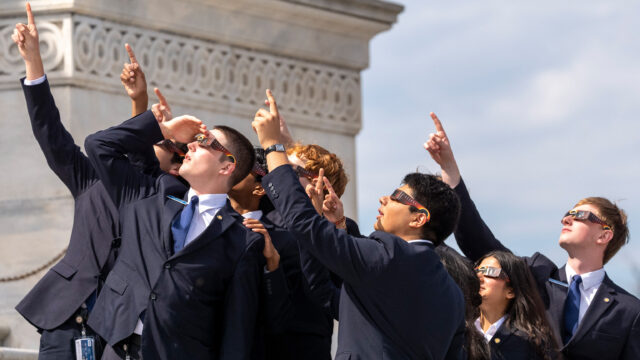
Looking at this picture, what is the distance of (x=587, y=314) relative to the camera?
18.6ft

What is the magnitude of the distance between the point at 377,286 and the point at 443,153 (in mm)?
1550

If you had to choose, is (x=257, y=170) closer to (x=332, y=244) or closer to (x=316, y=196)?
(x=316, y=196)

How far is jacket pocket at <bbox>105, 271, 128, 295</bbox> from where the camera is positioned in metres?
4.68

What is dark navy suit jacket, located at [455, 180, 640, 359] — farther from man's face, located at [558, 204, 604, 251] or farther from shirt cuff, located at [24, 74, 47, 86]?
shirt cuff, located at [24, 74, 47, 86]

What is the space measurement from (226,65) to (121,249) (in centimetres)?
429

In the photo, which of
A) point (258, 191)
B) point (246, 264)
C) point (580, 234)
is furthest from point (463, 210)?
point (246, 264)

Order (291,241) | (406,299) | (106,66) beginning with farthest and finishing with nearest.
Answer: (106,66)
(291,241)
(406,299)

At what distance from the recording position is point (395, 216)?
182 inches

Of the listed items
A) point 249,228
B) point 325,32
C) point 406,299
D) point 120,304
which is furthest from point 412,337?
point 325,32

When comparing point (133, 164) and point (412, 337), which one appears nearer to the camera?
point (412, 337)

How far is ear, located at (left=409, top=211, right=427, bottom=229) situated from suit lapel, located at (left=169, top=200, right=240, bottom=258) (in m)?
0.71

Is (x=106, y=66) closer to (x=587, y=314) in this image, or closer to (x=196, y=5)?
(x=196, y=5)

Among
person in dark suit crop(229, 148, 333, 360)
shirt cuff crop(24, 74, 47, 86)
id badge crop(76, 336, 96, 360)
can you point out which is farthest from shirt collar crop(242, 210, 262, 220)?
shirt cuff crop(24, 74, 47, 86)

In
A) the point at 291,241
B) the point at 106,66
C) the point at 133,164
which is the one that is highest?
the point at 106,66
